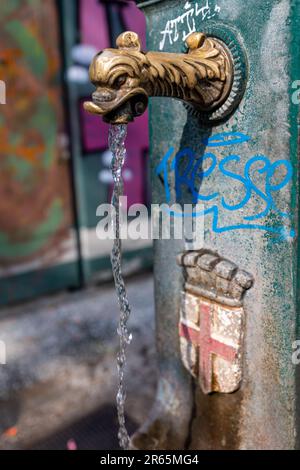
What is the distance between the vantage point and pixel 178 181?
2.11 meters

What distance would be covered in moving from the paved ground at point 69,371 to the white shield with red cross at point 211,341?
915 mm

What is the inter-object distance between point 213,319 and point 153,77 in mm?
1033

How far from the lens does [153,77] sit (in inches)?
59.8

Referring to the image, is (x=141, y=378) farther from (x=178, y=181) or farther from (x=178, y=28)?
(x=178, y=28)

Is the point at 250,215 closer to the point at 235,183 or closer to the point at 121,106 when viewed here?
the point at 235,183

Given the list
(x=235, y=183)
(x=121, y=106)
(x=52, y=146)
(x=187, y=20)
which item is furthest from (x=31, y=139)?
(x=121, y=106)

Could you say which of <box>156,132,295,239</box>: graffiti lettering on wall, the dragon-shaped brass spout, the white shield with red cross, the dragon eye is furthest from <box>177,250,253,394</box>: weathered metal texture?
the dragon eye

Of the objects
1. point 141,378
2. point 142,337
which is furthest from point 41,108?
point 141,378

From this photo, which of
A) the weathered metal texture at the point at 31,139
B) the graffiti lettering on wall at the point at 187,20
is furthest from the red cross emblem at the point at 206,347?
the weathered metal texture at the point at 31,139

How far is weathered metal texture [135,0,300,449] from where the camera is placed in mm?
1598

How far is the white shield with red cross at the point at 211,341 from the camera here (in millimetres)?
1905

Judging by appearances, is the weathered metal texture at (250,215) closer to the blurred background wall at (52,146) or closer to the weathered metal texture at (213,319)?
the weathered metal texture at (213,319)

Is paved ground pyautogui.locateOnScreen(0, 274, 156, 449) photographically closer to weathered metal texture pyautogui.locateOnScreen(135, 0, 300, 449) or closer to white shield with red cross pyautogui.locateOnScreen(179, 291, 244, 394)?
weathered metal texture pyautogui.locateOnScreen(135, 0, 300, 449)

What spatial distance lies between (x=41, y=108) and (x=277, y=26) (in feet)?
11.3
